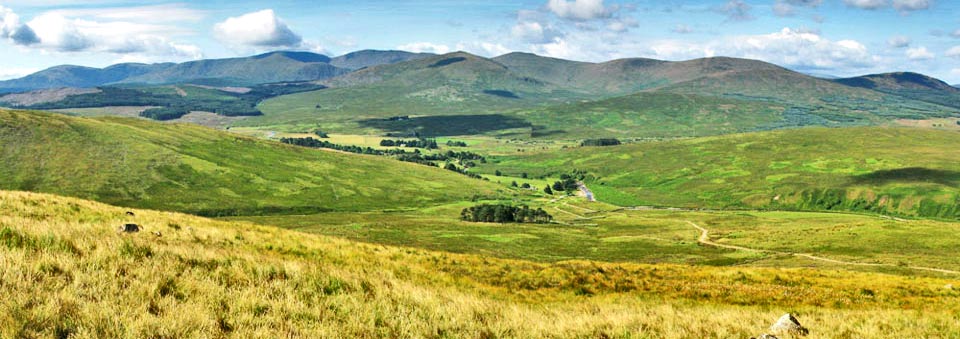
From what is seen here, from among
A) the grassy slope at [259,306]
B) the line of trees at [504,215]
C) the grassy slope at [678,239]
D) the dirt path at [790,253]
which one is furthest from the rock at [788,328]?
the line of trees at [504,215]

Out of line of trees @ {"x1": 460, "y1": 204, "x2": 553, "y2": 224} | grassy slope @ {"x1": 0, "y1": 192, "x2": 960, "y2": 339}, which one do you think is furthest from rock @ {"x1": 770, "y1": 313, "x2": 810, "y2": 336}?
line of trees @ {"x1": 460, "y1": 204, "x2": 553, "y2": 224}

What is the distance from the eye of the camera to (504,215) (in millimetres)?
175875

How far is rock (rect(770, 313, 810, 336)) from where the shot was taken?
46.3 ft

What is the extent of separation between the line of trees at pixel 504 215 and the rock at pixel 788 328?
158033 millimetres

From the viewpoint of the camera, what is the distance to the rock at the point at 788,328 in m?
14.1

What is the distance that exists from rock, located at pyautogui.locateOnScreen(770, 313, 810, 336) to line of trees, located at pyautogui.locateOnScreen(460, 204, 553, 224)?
518 feet

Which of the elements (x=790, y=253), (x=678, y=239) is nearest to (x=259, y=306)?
(x=790, y=253)

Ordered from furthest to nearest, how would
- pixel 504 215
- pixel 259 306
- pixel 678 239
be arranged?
pixel 504 215 → pixel 678 239 → pixel 259 306

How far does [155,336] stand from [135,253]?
18.4 ft

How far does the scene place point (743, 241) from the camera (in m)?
110

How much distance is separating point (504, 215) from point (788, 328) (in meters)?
162

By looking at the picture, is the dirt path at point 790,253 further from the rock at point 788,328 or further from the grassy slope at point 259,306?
the rock at point 788,328

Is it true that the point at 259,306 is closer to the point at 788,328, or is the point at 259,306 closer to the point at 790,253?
the point at 788,328

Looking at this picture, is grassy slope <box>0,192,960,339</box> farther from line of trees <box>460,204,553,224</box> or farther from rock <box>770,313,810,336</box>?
line of trees <box>460,204,553,224</box>
